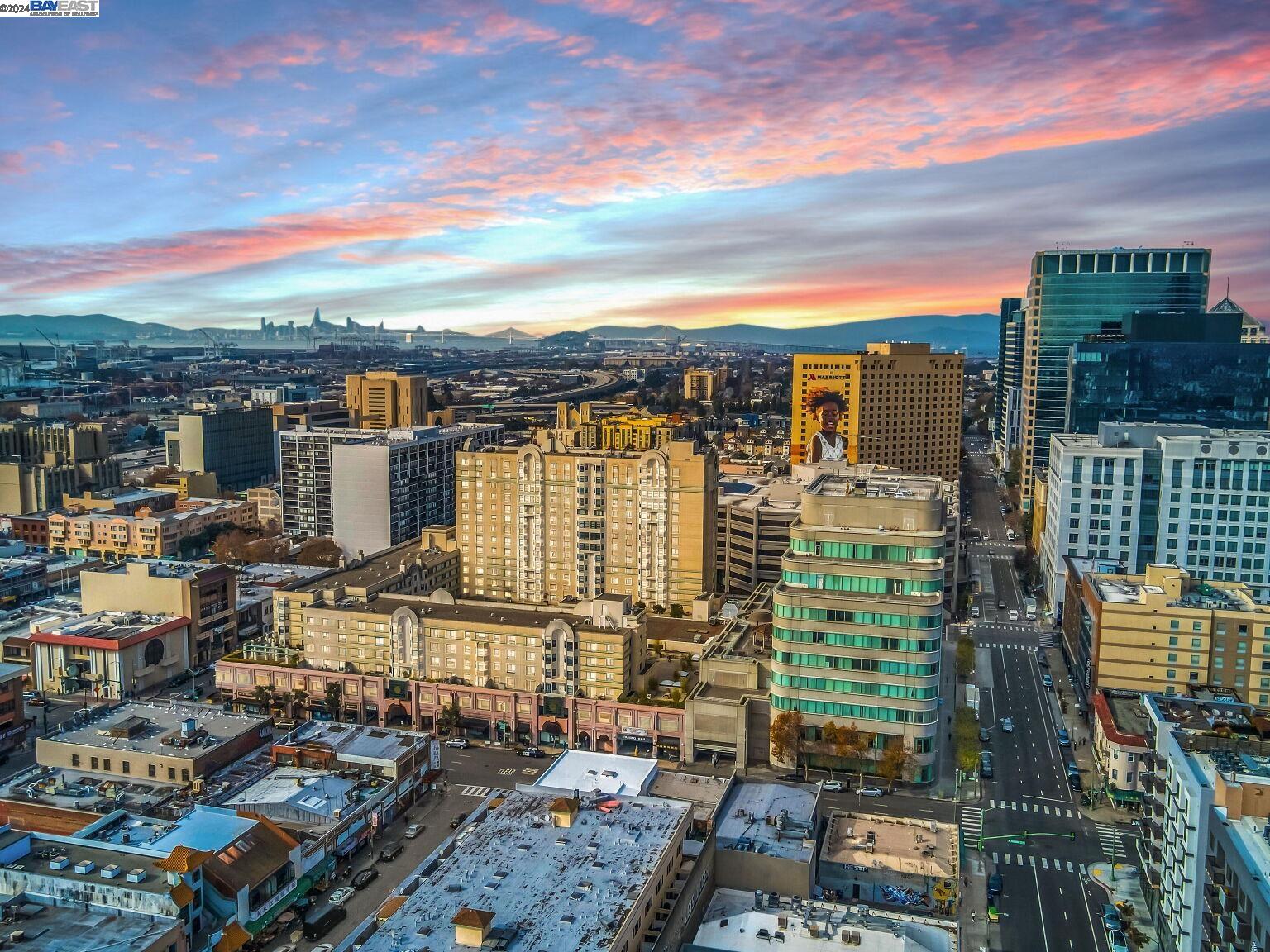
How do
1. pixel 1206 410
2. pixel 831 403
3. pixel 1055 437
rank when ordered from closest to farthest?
pixel 1055 437, pixel 1206 410, pixel 831 403

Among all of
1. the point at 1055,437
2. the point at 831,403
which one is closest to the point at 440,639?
the point at 1055,437

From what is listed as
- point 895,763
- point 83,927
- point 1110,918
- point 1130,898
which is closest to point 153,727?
point 83,927

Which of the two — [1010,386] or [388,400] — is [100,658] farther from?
[1010,386]

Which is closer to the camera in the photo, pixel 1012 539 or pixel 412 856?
pixel 412 856

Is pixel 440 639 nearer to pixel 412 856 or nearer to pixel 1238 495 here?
pixel 412 856

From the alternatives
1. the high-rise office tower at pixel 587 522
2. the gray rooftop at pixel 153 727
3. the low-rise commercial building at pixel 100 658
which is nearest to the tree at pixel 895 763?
the high-rise office tower at pixel 587 522

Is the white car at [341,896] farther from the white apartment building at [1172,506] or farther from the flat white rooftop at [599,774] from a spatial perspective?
the white apartment building at [1172,506]
